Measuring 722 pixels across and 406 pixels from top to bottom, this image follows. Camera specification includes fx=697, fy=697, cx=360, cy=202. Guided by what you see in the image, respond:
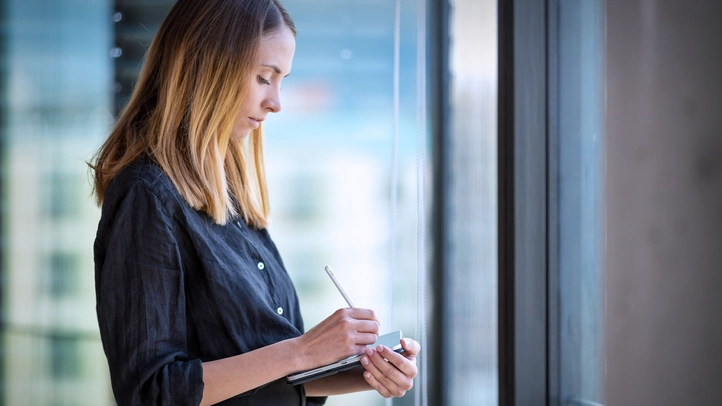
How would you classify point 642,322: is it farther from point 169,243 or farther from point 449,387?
point 449,387

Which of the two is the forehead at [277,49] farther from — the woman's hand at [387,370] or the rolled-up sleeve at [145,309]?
the woman's hand at [387,370]

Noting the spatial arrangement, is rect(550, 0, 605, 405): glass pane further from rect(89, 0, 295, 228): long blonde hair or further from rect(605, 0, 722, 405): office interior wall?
rect(89, 0, 295, 228): long blonde hair

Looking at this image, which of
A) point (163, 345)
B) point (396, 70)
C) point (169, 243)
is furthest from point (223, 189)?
point (396, 70)

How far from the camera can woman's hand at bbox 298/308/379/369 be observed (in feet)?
3.39

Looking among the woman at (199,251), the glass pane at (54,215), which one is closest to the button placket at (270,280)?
the woman at (199,251)

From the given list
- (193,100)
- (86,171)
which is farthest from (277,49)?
(86,171)

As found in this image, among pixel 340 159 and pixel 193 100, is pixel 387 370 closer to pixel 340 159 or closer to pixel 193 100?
pixel 193 100

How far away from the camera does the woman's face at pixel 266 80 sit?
3.87ft

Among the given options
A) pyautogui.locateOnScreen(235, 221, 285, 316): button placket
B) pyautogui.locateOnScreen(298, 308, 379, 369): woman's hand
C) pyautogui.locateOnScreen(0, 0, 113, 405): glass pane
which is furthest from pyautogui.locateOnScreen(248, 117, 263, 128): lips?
pyautogui.locateOnScreen(0, 0, 113, 405): glass pane

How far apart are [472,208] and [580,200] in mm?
466

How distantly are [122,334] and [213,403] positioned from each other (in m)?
0.17

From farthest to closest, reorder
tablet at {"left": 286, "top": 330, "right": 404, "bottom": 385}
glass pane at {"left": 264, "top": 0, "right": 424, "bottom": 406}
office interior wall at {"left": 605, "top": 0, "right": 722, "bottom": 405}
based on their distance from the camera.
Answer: glass pane at {"left": 264, "top": 0, "right": 424, "bottom": 406}
tablet at {"left": 286, "top": 330, "right": 404, "bottom": 385}
office interior wall at {"left": 605, "top": 0, "right": 722, "bottom": 405}

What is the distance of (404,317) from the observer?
2.26m

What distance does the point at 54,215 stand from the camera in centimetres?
240
